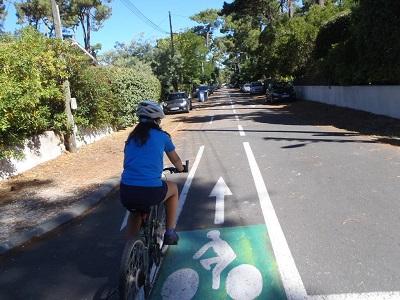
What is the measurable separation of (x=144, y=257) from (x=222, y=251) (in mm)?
1443

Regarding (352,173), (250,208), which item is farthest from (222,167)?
(250,208)

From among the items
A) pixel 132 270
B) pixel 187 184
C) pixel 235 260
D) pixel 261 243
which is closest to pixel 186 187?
pixel 187 184

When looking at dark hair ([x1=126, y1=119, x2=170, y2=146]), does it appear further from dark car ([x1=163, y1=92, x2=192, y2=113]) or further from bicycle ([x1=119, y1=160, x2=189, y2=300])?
dark car ([x1=163, y1=92, x2=192, y2=113])

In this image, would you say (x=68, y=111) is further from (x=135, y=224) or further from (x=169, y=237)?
(x=135, y=224)

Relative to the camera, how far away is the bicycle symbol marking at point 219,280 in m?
4.25

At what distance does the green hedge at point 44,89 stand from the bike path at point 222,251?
14.6 feet

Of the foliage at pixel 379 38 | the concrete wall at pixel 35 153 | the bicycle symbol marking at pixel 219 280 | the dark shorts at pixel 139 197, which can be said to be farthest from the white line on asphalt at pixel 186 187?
the foliage at pixel 379 38

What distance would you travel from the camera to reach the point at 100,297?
435 centimetres

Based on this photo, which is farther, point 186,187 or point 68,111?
point 68,111

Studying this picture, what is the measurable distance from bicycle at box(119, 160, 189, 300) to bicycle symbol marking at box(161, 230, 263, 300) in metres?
0.21

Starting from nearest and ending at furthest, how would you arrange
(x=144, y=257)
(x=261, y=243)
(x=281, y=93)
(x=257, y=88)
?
(x=144, y=257), (x=261, y=243), (x=281, y=93), (x=257, y=88)

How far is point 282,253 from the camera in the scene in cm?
511

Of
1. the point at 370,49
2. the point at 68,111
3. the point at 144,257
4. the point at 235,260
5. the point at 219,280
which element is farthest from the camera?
the point at 370,49

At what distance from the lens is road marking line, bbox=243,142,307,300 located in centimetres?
419
